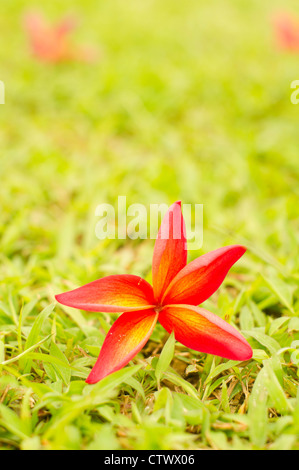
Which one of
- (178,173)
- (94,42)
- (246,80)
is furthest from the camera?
(94,42)

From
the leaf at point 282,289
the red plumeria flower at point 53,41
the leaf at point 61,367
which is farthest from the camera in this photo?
the red plumeria flower at point 53,41

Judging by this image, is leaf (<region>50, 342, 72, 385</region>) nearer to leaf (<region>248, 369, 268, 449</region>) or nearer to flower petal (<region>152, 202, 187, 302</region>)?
flower petal (<region>152, 202, 187, 302</region>)

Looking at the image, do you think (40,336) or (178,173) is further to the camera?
(178,173)

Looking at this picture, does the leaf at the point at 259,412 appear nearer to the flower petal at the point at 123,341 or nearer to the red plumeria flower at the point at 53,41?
the flower petal at the point at 123,341

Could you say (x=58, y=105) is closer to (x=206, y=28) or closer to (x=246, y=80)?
(x=246, y=80)

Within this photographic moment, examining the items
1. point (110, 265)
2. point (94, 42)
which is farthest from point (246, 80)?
point (110, 265)

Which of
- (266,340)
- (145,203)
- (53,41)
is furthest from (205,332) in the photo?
(53,41)

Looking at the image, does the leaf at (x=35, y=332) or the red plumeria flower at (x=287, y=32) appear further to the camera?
the red plumeria flower at (x=287, y=32)

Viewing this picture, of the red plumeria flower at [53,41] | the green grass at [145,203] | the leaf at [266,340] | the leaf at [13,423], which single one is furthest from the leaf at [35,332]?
the red plumeria flower at [53,41]
